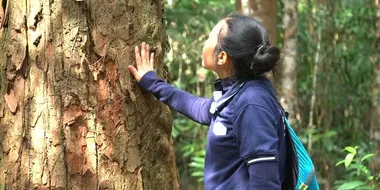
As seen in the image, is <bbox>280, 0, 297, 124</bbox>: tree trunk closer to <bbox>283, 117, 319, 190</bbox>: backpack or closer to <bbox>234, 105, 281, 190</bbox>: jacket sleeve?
<bbox>283, 117, 319, 190</bbox>: backpack

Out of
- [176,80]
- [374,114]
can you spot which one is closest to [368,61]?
[374,114]

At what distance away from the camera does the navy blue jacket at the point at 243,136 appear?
2170mm

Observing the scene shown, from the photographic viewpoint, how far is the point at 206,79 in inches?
292

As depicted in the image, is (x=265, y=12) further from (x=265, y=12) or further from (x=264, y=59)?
(x=264, y=59)

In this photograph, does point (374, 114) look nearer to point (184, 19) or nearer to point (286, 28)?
point (286, 28)

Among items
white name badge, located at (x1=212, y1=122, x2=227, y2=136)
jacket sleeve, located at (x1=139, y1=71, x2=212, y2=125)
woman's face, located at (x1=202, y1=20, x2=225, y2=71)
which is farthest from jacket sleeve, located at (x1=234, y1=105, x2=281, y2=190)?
jacket sleeve, located at (x1=139, y1=71, x2=212, y2=125)

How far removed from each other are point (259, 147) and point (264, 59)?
14.7 inches

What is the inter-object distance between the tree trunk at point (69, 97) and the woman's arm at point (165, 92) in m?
0.05

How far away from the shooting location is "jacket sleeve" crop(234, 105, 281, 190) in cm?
216

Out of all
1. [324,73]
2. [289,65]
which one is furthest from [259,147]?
[324,73]

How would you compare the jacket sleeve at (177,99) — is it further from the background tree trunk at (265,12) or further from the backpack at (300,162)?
the background tree trunk at (265,12)

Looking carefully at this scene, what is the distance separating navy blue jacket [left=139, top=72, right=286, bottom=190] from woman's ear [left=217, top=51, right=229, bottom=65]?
106 millimetres

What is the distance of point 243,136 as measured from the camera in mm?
2203

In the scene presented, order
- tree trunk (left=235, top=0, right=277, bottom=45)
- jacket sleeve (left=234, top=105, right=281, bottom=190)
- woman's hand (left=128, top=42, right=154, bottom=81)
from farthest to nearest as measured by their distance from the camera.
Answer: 1. tree trunk (left=235, top=0, right=277, bottom=45)
2. woman's hand (left=128, top=42, right=154, bottom=81)
3. jacket sleeve (left=234, top=105, right=281, bottom=190)
